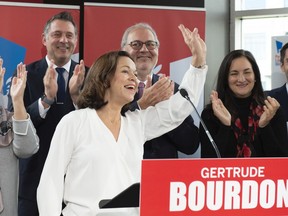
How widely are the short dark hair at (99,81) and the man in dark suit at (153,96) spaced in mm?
406

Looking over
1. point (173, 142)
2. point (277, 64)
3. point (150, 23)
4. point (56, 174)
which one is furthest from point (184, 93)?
point (277, 64)

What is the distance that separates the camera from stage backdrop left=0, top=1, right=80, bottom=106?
3.66m

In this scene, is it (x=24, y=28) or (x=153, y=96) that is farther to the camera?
(x=24, y=28)

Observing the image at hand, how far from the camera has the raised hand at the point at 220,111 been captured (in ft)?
9.13

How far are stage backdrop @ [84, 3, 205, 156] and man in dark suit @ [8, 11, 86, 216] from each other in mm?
522

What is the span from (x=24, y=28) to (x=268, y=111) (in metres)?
1.97

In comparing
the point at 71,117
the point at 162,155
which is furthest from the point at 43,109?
the point at 71,117

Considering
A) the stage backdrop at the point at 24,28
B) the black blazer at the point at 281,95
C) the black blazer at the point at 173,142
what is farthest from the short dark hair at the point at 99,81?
the black blazer at the point at 281,95

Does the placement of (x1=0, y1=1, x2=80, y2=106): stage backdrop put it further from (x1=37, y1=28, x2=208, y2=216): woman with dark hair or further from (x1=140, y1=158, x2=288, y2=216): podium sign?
(x1=140, y1=158, x2=288, y2=216): podium sign

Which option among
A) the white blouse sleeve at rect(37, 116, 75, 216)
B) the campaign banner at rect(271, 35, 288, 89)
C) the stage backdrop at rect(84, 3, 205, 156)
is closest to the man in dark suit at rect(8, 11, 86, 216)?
the stage backdrop at rect(84, 3, 205, 156)

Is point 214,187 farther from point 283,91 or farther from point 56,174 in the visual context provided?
point 283,91

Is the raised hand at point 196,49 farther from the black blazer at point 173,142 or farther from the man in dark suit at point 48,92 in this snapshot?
the man in dark suit at point 48,92

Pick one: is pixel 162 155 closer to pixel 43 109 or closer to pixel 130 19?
pixel 43 109

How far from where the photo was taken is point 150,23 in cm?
391
